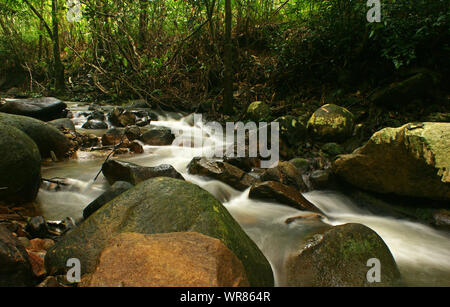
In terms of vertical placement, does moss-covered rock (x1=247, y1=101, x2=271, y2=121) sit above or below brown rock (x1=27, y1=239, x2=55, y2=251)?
above

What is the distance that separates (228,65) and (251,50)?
272cm

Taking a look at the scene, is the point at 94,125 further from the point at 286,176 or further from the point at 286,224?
the point at 286,224

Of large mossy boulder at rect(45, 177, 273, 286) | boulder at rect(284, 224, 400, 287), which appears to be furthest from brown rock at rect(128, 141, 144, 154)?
boulder at rect(284, 224, 400, 287)

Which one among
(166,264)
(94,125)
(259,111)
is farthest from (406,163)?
(94,125)

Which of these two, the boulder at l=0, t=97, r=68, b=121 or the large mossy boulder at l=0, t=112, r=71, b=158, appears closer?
the large mossy boulder at l=0, t=112, r=71, b=158

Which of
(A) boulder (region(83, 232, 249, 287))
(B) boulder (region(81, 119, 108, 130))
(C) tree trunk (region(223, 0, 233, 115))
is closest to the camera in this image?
(A) boulder (region(83, 232, 249, 287))

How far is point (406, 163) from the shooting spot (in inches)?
118

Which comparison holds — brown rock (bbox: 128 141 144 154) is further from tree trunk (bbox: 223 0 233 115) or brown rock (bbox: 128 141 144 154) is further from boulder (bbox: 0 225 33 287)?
boulder (bbox: 0 225 33 287)

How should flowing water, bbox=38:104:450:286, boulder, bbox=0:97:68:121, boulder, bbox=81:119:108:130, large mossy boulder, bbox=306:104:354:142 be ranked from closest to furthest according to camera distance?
1. flowing water, bbox=38:104:450:286
2. large mossy boulder, bbox=306:104:354:142
3. boulder, bbox=0:97:68:121
4. boulder, bbox=81:119:108:130

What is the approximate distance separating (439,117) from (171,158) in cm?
450

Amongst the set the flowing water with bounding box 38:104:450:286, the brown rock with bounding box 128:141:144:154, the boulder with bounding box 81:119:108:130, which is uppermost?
the boulder with bounding box 81:119:108:130

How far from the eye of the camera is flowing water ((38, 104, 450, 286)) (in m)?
2.38

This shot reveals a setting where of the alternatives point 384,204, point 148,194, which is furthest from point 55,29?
point 384,204

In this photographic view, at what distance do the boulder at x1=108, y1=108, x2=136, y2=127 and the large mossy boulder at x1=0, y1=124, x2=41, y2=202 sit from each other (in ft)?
13.9
